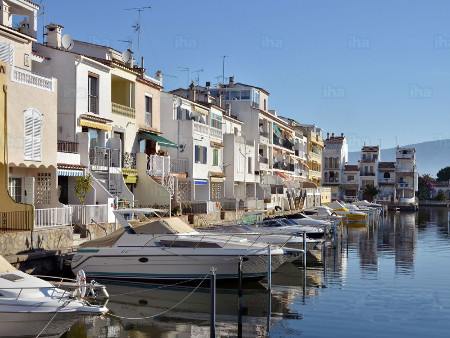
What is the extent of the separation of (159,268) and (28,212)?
601cm

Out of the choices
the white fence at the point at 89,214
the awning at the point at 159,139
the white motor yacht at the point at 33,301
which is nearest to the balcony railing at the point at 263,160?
the awning at the point at 159,139

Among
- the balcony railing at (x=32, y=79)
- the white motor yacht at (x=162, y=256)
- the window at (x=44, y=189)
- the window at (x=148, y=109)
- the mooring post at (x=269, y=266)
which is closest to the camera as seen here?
the mooring post at (x=269, y=266)

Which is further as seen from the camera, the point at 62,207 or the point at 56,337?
the point at 62,207

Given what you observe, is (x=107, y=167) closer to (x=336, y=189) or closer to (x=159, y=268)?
(x=159, y=268)

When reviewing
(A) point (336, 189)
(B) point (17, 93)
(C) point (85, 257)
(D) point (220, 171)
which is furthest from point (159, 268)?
(A) point (336, 189)

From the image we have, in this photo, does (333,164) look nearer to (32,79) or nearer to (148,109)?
(148,109)

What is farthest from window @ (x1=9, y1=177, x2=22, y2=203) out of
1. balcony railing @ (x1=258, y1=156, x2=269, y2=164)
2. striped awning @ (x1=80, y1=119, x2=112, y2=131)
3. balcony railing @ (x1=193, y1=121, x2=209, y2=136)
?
balcony railing @ (x1=258, y1=156, x2=269, y2=164)

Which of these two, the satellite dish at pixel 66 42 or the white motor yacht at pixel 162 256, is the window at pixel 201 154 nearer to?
the satellite dish at pixel 66 42

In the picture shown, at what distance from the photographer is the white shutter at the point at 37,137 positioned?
96.0 feet

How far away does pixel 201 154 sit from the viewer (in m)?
52.8

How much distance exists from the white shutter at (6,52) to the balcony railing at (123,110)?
1013 centimetres

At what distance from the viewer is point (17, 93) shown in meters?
28.1

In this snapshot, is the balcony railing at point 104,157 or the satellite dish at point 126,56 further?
the satellite dish at point 126,56

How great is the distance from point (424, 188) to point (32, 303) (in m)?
156
